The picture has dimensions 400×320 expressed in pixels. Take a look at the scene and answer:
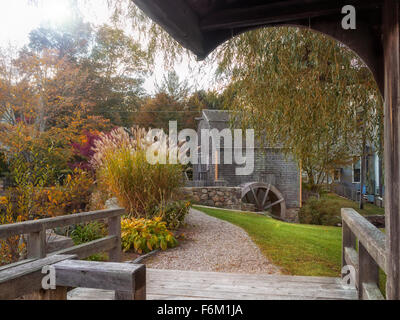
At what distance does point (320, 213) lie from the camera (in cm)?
1119

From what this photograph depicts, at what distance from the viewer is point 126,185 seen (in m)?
5.19

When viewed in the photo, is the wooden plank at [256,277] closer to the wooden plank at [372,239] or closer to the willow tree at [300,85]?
the wooden plank at [372,239]

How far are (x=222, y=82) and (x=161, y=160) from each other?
200cm

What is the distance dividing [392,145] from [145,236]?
416 cm

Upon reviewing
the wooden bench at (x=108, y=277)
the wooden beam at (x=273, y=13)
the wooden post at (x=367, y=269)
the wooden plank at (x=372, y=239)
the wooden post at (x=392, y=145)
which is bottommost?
the wooden post at (x=367, y=269)

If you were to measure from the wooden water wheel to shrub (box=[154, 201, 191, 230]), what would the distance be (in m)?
6.45

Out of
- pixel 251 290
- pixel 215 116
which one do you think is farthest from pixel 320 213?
pixel 251 290

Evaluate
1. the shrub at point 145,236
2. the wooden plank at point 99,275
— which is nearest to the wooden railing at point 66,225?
the wooden plank at point 99,275

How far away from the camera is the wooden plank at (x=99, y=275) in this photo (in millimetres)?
947

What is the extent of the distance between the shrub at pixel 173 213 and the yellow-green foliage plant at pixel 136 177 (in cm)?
13

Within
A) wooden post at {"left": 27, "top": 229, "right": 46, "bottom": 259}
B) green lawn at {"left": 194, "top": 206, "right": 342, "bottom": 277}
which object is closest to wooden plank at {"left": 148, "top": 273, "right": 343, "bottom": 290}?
green lawn at {"left": 194, "top": 206, "right": 342, "bottom": 277}

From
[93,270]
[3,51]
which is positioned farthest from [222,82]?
[3,51]

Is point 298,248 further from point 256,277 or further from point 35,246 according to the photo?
point 35,246

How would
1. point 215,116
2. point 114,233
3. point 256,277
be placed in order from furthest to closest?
point 215,116 < point 114,233 < point 256,277
